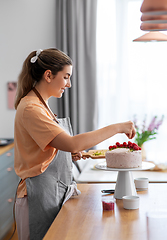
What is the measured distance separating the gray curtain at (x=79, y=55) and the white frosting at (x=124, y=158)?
2.04 metres

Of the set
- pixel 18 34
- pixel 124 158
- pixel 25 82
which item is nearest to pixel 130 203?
pixel 124 158

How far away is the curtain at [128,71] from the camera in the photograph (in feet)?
12.6

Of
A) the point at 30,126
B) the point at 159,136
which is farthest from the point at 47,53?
the point at 159,136

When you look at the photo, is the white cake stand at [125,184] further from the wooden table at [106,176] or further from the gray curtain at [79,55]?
the gray curtain at [79,55]

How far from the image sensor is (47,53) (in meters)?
1.65

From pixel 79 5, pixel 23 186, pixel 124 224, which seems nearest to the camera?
pixel 124 224

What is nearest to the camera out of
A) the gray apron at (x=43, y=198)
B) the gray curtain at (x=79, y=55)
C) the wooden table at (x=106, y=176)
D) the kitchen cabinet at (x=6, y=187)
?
the gray apron at (x=43, y=198)

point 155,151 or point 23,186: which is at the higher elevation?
point 23,186

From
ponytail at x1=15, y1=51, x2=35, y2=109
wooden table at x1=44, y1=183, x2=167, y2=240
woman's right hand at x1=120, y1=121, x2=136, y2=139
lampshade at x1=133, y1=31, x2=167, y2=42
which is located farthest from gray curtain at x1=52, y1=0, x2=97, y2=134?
woman's right hand at x1=120, y1=121, x2=136, y2=139

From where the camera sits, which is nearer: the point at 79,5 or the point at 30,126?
the point at 30,126

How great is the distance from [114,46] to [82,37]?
397 mm

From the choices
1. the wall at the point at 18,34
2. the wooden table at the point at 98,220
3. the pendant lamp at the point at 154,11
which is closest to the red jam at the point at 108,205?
the wooden table at the point at 98,220

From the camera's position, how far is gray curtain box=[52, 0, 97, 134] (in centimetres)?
377

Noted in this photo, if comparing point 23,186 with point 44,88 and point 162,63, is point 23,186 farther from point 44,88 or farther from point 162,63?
point 162,63
